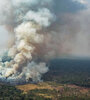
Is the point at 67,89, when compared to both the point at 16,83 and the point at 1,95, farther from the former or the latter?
the point at 1,95

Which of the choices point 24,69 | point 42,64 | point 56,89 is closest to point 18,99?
point 56,89

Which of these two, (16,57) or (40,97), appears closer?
(40,97)

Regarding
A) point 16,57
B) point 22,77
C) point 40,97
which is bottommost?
point 40,97

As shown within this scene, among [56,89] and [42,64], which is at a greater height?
[42,64]

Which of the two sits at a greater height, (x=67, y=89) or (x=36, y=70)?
(x=36, y=70)

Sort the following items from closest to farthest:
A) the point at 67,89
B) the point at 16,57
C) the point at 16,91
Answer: the point at 16,91, the point at 67,89, the point at 16,57

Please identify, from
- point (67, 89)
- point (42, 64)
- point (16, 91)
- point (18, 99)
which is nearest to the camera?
point (18, 99)

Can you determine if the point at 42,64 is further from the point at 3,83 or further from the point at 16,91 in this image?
the point at 16,91

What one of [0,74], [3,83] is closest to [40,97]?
[3,83]

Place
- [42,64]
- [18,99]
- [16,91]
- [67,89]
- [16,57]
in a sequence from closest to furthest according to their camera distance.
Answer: [18,99]
[16,91]
[67,89]
[16,57]
[42,64]
